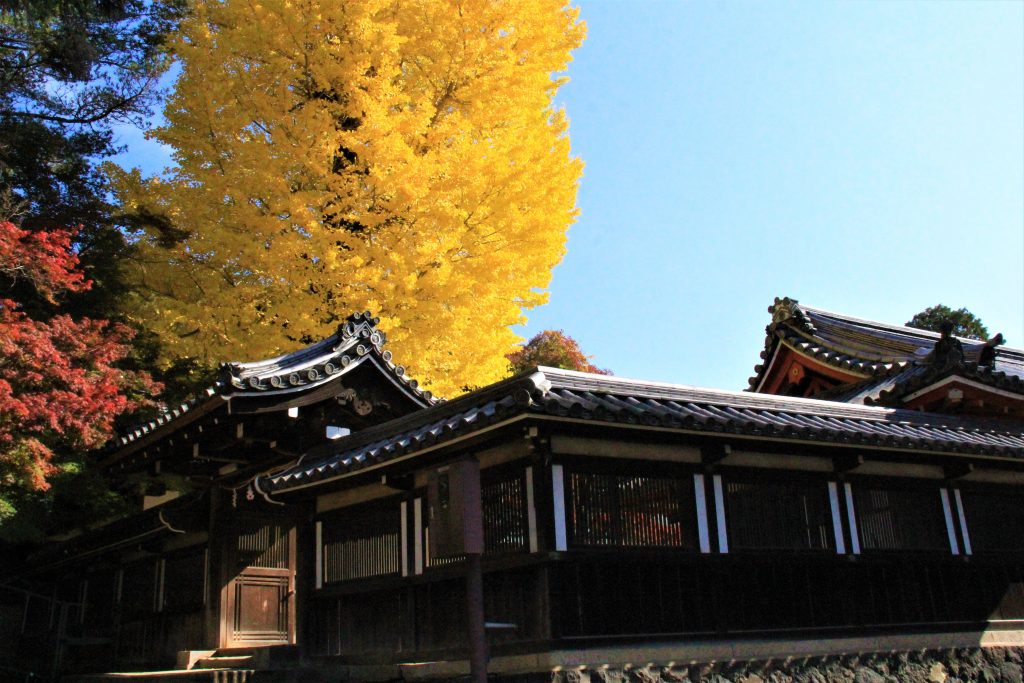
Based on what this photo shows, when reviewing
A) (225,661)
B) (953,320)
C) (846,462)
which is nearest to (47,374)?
(225,661)

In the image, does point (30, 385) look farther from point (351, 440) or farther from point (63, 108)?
point (63, 108)

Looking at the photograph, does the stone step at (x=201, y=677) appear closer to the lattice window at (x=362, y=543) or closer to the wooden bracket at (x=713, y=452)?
the lattice window at (x=362, y=543)

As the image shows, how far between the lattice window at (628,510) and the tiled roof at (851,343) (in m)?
8.15

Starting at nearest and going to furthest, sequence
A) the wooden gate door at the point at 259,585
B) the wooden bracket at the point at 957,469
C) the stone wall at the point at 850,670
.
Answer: the stone wall at the point at 850,670
the wooden bracket at the point at 957,469
the wooden gate door at the point at 259,585

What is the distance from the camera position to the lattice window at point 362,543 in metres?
10.7

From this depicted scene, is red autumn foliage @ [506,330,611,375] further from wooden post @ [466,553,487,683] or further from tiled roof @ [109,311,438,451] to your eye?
wooden post @ [466,553,487,683]

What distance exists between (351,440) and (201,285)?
5.71m

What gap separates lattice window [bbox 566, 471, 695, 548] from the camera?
9.16 meters

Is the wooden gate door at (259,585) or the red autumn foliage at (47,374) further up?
the red autumn foliage at (47,374)

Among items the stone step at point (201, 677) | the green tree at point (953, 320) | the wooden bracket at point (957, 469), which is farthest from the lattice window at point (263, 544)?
the green tree at point (953, 320)

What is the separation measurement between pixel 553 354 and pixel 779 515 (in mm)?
23427

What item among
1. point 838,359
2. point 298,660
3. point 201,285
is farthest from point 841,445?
point 201,285

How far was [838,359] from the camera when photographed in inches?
709

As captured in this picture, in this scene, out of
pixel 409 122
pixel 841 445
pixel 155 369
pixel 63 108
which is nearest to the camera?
pixel 841 445
